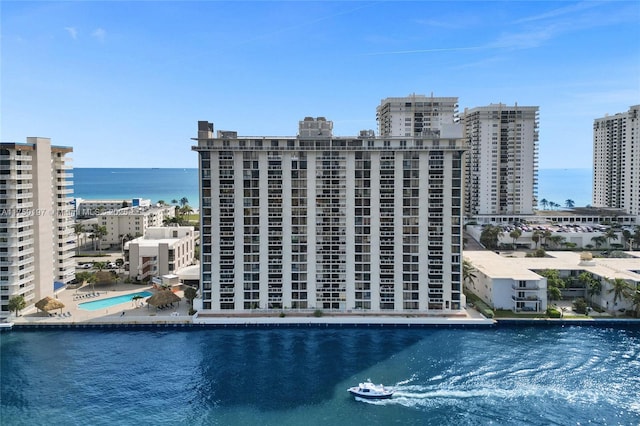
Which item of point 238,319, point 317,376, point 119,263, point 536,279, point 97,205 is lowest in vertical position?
point 317,376

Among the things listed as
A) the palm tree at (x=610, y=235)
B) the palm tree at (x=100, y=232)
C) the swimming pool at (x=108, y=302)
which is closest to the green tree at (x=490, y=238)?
the palm tree at (x=610, y=235)

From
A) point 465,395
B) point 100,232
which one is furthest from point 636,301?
point 100,232

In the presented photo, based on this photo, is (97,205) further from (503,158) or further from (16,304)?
(503,158)

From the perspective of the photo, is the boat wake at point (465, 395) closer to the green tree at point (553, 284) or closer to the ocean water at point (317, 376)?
the ocean water at point (317, 376)

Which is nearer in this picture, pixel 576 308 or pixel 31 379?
pixel 31 379

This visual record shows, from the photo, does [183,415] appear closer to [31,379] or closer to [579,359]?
[31,379]

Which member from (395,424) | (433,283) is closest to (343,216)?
(433,283)
